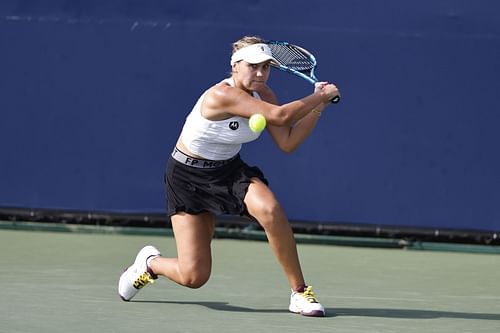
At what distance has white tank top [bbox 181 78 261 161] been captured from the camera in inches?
219

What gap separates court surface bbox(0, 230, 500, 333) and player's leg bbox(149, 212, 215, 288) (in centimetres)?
14

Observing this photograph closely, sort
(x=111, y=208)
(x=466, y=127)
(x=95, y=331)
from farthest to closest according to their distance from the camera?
(x=111, y=208), (x=466, y=127), (x=95, y=331)

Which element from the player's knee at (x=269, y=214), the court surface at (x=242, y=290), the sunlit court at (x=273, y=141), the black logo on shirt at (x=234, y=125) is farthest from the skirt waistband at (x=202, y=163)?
the sunlit court at (x=273, y=141)

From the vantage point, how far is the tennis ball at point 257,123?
5.28 metres

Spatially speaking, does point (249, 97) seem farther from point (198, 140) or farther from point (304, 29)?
point (304, 29)

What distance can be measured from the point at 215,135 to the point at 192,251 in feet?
1.70

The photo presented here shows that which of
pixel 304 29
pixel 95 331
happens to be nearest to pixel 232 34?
pixel 304 29

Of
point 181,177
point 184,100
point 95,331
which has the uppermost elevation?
point 184,100

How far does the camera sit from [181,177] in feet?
18.7

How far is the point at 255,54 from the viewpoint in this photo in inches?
214

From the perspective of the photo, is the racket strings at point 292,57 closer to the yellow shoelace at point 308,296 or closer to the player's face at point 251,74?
the player's face at point 251,74

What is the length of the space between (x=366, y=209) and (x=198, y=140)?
246cm

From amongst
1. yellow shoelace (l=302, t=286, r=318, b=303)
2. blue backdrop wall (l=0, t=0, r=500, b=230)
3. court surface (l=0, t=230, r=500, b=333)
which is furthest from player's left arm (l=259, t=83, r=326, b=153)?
blue backdrop wall (l=0, t=0, r=500, b=230)

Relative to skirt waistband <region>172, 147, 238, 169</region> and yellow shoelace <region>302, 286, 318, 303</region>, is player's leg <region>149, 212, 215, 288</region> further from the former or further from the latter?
yellow shoelace <region>302, 286, 318, 303</region>
